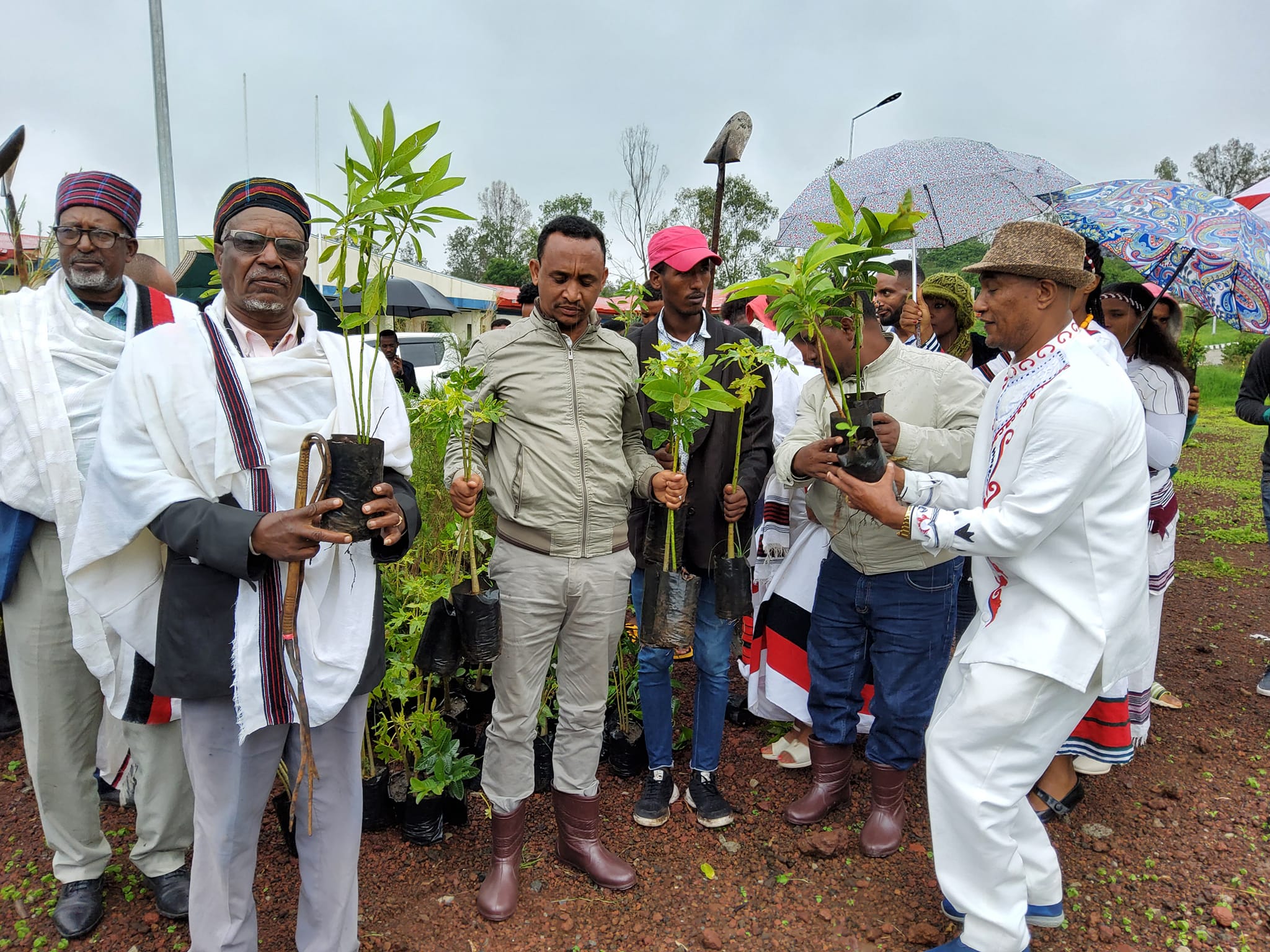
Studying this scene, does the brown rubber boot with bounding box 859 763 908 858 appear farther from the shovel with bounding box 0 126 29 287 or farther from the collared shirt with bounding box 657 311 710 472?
the shovel with bounding box 0 126 29 287

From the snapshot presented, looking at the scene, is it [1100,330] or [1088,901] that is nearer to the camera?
[1088,901]

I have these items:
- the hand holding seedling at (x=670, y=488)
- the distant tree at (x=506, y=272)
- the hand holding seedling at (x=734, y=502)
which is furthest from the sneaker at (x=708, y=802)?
the distant tree at (x=506, y=272)

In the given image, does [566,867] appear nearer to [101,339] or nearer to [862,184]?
[101,339]

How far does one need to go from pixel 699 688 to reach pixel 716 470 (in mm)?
910

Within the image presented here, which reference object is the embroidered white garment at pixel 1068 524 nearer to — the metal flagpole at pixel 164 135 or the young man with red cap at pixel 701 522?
the young man with red cap at pixel 701 522

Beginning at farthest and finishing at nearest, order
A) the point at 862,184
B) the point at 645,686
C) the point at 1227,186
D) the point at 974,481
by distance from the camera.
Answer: the point at 1227,186
the point at 862,184
the point at 645,686
the point at 974,481

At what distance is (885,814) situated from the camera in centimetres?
306

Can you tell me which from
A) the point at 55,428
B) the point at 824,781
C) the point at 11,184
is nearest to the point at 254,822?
the point at 55,428

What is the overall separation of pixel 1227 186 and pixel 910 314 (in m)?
47.2

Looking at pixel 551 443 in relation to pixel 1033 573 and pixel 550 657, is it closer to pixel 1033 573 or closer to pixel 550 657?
pixel 550 657

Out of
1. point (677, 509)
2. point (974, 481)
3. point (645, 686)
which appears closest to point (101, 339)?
point (677, 509)

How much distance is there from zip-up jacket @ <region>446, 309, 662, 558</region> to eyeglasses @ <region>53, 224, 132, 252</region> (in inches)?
48.9

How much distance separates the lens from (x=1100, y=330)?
3.01m

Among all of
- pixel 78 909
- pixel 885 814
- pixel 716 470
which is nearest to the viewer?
pixel 78 909
